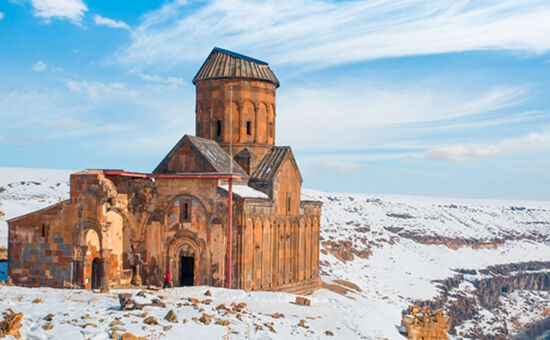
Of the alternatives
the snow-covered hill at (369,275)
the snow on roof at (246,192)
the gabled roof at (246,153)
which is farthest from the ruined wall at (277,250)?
the gabled roof at (246,153)

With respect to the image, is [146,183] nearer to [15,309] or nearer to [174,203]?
[174,203]

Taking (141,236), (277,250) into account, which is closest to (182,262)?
(141,236)

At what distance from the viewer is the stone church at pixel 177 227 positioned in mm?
23172

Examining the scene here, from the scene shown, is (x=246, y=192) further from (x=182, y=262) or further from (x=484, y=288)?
(x=484, y=288)

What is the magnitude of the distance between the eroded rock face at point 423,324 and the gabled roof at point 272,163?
8888 millimetres

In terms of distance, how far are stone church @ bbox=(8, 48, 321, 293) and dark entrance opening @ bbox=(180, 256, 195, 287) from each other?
0.15 feet

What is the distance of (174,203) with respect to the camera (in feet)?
80.8

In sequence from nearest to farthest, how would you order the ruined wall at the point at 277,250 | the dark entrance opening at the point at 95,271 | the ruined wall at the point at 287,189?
the ruined wall at the point at 277,250, the dark entrance opening at the point at 95,271, the ruined wall at the point at 287,189

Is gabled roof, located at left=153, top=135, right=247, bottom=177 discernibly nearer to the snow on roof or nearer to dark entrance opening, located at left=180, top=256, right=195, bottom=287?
the snow on roof

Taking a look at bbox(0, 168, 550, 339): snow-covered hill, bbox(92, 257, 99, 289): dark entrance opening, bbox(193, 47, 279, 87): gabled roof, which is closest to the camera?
bbox(0, 168, 550, 339): snow-covered hill

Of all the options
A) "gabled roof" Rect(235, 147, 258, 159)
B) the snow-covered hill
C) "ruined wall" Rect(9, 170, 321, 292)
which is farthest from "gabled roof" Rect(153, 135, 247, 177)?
the snow-covered hill

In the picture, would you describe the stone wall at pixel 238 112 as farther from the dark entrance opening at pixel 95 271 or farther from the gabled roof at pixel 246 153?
the dark entrance opening at pixel 95 271

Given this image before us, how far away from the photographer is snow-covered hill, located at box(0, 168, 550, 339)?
52.7 ft

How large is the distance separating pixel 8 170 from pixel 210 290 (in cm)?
9043
